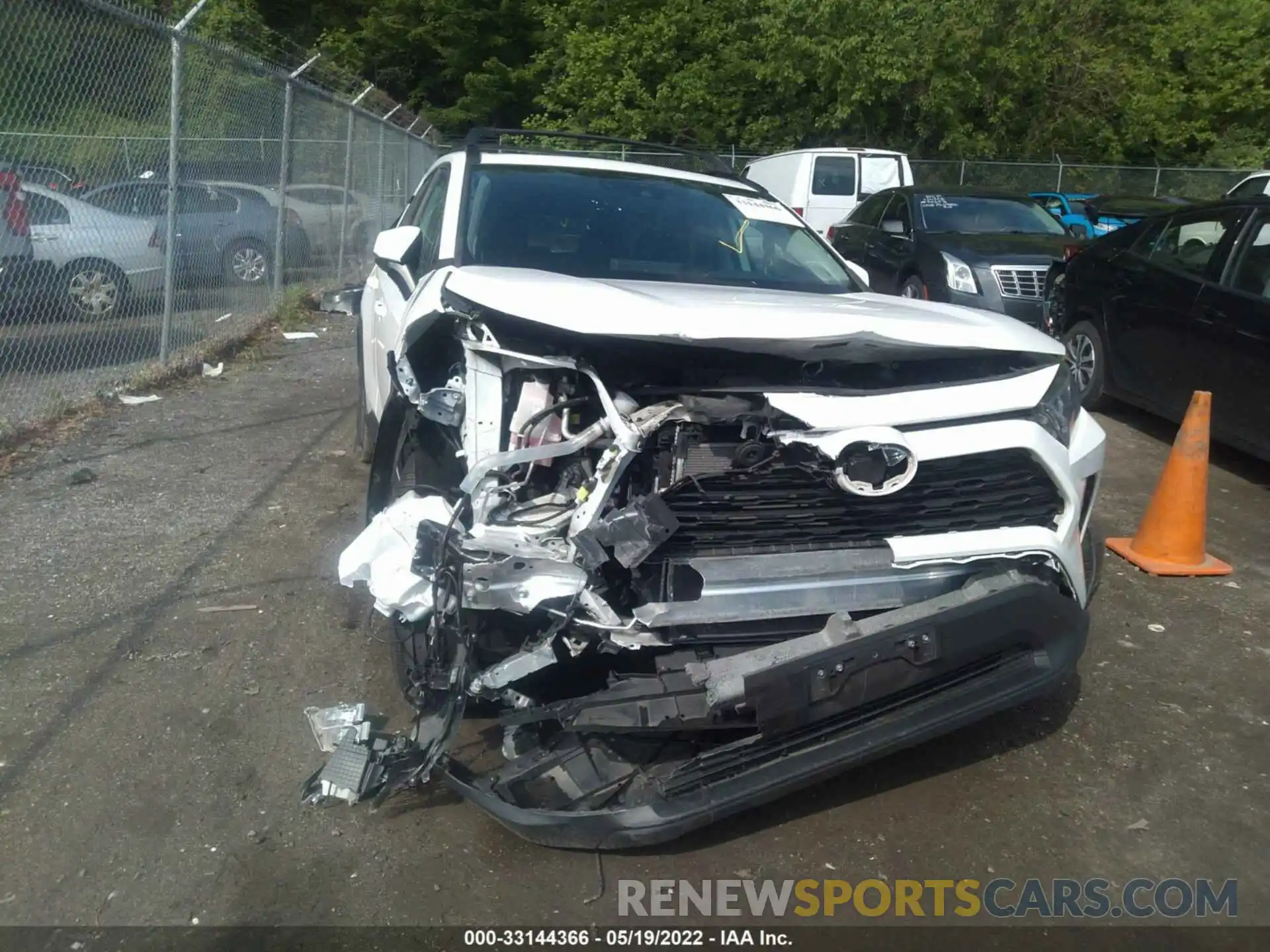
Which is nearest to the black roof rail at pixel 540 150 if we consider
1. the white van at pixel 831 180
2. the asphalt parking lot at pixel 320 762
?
the asphalt parking lot at pixel 320 762

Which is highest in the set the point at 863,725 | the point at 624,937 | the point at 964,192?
the point at 964,192

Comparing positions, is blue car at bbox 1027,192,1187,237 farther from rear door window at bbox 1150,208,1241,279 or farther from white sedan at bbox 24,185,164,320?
white sedan at bbox 24,185,164,320

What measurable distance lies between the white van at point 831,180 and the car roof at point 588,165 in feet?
41.6

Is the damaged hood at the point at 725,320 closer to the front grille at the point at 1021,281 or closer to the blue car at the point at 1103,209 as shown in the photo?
the front grille at the point at 1021,281

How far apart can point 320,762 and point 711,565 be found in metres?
1.46

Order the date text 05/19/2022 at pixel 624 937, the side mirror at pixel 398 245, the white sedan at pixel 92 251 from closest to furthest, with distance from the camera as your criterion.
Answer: the date text 05/19/2022 at pixel 624 937, the side mirror at pixel 398 245, the white sedan at pixel 92 251

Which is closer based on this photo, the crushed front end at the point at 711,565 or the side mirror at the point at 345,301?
the crushed front end at the point at 711,565

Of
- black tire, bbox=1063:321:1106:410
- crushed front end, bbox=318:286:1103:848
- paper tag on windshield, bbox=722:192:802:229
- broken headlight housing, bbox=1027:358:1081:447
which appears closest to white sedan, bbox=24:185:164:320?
paper tag on windshield, bbox=722:192:802:229

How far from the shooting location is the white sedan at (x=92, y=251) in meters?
6.90

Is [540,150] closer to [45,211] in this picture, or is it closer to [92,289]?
[45,211]

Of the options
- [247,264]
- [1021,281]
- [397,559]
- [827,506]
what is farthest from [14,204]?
[1021,281]

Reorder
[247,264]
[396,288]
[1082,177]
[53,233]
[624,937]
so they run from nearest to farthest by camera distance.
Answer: [624,937], [396,288], [53,233], [247,264], [1082,177]

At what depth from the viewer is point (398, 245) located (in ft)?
14.4

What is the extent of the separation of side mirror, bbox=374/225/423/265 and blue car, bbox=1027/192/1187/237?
10.8 m
